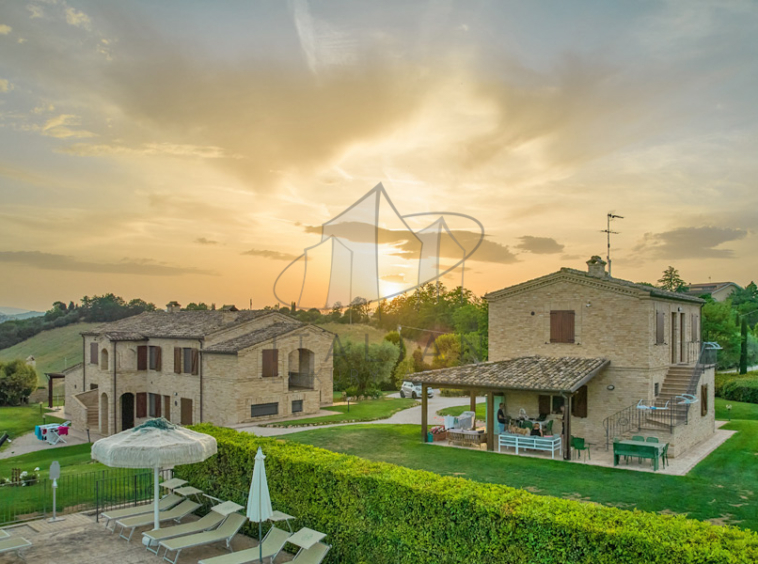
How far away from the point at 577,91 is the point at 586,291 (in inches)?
326

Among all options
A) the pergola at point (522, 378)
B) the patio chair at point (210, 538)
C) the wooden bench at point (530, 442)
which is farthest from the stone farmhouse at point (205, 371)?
the patio chair at point (210, 538)

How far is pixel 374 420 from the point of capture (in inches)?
1309

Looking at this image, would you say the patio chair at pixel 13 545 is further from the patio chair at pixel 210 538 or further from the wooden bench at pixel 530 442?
the wooden bench at pixel 530 442

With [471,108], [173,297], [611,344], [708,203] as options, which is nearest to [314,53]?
[471,108]

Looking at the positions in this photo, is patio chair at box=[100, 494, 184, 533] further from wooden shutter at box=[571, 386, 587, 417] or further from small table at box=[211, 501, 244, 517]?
wooden shutter at box=[571, 386, 587, 417]

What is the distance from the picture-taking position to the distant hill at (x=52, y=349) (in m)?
77.2

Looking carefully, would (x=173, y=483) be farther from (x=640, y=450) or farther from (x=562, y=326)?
(x=562, y=326)

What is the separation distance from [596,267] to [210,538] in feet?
63.8

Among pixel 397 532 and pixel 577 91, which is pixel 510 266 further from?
pixel 397 532

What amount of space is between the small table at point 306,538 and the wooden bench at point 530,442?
12053 mm

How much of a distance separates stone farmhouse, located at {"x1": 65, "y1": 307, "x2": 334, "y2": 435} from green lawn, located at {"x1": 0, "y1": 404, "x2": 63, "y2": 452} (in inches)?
113

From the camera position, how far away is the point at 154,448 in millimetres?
11656

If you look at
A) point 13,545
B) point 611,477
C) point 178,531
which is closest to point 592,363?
point 611,477

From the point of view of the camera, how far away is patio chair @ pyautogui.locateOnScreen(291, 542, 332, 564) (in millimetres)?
10195
